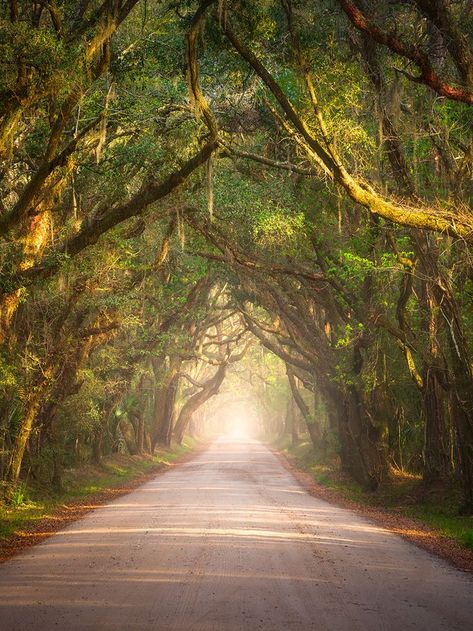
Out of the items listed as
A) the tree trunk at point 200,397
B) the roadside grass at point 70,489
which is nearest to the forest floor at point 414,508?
the roadside grass at point 70,489

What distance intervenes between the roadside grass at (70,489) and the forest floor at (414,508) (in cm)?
695

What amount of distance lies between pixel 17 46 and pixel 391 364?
13.3 m

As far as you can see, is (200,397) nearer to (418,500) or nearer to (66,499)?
(66,499)

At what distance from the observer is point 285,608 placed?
632 cm

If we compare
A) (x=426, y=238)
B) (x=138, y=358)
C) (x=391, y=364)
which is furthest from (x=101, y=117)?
(x=138, y=358)

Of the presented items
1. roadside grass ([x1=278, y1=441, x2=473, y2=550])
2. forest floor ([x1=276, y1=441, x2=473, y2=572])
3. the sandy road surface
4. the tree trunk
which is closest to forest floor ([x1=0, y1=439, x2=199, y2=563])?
the sandy road surface

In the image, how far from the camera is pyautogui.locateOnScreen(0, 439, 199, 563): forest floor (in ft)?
37.8

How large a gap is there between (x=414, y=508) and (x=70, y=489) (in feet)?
32.6

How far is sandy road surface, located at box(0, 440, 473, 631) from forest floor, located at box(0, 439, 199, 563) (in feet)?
2.11

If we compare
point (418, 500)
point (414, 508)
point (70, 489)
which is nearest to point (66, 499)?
point (70, 489)

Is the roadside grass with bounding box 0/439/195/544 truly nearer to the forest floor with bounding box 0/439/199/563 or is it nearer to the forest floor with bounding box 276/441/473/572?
the forest floor with bounding box 0/439/199/563

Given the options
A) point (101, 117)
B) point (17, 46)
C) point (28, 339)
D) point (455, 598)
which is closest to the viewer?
point (455, 598)

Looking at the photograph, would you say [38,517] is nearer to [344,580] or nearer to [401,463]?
[344,580]

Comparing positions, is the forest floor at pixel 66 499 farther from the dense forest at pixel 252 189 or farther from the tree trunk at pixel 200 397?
the tree trunk at pixel 200 397
